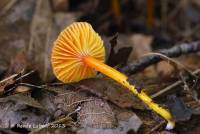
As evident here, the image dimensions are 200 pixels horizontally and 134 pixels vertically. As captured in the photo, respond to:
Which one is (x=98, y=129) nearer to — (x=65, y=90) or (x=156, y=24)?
(x=65, y=90)

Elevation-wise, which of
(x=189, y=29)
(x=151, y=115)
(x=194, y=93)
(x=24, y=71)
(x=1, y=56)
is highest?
(x=189, y=29)

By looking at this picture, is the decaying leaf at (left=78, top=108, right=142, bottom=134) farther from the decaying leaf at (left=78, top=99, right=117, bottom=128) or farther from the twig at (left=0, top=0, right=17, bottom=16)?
the twig at (left=0, top=0, right=17, bottom=16)

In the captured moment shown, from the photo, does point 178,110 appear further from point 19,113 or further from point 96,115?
point 19,113

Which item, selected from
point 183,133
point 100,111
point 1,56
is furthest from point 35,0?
point 183,133

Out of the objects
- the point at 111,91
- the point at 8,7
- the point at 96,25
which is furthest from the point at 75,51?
the point at 96,25

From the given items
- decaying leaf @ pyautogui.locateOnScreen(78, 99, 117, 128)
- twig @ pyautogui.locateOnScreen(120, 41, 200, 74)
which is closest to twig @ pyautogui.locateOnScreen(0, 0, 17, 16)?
twig @ pyautogui.locateOnScreen(120, 41, 200, 74)

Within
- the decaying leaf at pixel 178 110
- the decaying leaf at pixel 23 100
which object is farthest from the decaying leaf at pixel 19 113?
the decaying leaf at pixel 178 110

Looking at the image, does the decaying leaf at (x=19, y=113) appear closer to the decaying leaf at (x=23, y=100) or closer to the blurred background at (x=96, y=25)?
the decaying leaf at (x=23, y=100)
